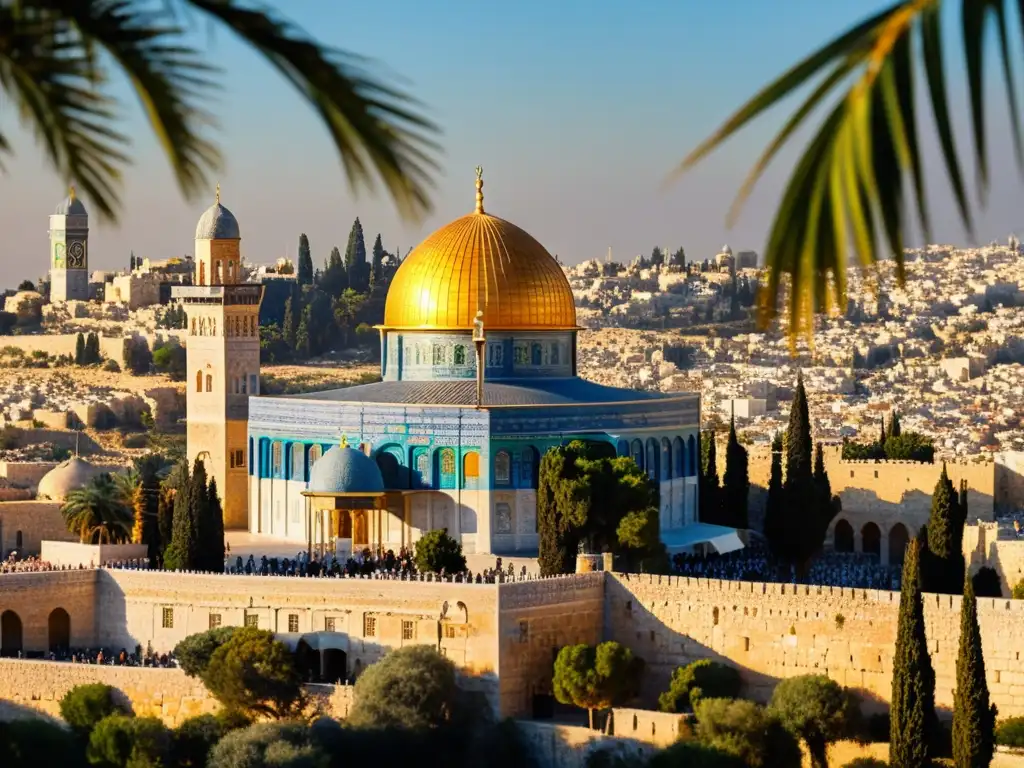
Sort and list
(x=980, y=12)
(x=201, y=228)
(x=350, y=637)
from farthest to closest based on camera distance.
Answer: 1. (x=201, y=228)
2. (x=350, y=637)
3. (x=980, y=12)

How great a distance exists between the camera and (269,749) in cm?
3014

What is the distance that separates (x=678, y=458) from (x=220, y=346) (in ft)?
28.4

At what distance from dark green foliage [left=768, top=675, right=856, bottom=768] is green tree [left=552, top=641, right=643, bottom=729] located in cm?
225

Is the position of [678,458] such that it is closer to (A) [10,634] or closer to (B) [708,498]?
(B) [708,498]

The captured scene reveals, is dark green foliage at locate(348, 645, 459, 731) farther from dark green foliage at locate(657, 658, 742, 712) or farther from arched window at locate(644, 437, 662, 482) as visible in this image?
arched window at locate(644, 437, 662, 482)

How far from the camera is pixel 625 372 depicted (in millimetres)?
112250

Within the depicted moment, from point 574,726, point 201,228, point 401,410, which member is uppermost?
point 201,228

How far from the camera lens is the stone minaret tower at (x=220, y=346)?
42156 mm

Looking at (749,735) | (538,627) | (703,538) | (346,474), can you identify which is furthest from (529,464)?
(749,735)

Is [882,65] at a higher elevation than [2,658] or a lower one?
higher

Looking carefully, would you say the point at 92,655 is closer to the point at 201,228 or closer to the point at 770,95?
→ the point at 201,228

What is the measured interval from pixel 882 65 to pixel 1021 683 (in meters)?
26.7

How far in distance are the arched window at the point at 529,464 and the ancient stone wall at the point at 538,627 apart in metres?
5.23

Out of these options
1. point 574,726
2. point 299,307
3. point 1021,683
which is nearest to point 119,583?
point 574,726
